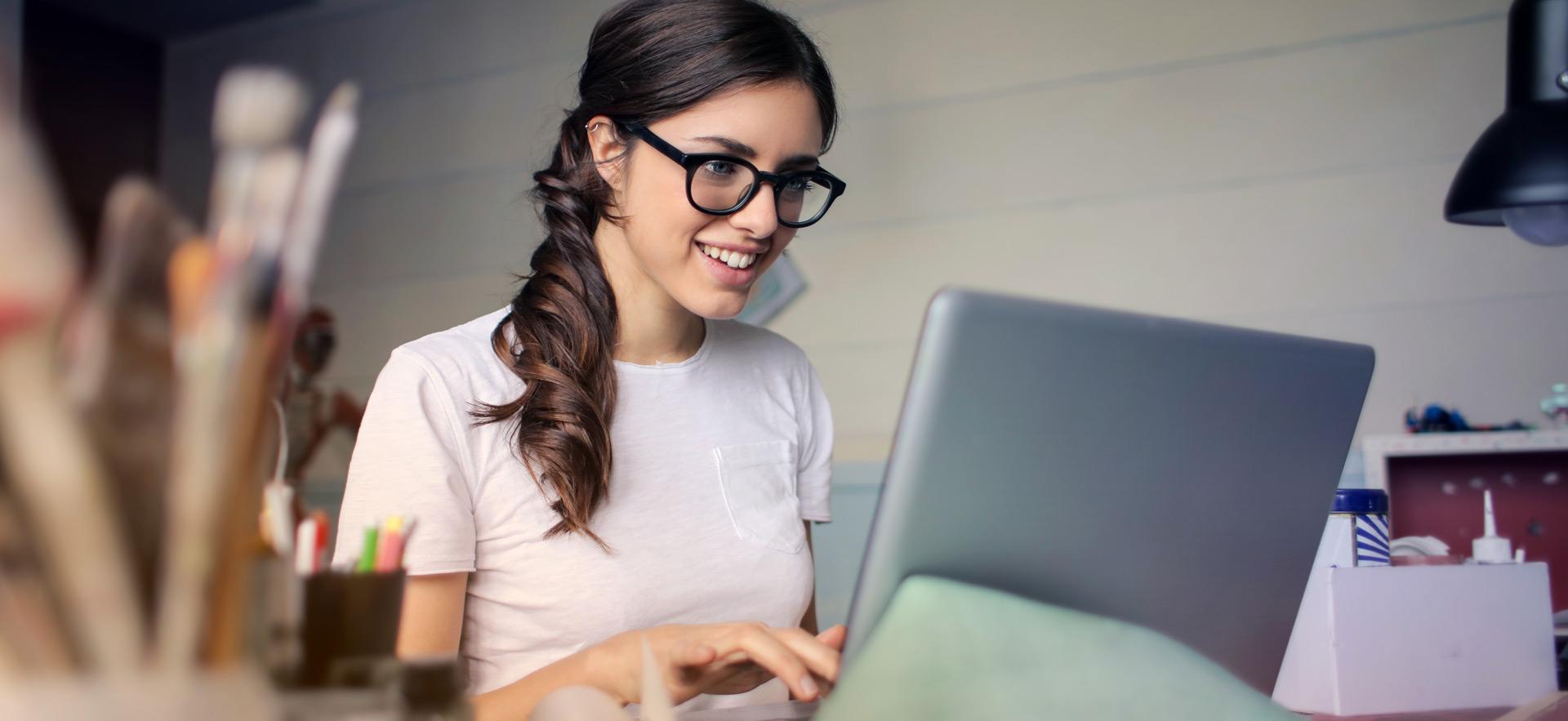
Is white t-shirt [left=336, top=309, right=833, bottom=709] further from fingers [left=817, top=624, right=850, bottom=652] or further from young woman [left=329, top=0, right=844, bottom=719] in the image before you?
fingers [left=817, top=624, right=850, bottom=652]

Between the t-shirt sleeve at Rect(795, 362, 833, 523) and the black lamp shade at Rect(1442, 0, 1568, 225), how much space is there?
0.93 m

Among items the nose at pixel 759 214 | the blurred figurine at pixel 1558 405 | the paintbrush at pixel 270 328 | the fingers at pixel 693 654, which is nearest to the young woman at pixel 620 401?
the nose at pixel 759 214

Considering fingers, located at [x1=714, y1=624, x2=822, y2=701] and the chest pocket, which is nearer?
fingers, located at [x1=714, y1=624, x2=822, y2=701]

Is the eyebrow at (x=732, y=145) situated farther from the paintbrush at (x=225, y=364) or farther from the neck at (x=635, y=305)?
the paintbrush at (x=225, y=364)

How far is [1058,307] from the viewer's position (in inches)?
23.0

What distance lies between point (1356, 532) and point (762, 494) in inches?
25.3

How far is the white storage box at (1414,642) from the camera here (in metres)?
0.95

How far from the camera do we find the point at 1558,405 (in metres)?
2.08

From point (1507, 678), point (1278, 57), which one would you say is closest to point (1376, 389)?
point (1278, 57)

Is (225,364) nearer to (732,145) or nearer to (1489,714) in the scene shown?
(732,145)

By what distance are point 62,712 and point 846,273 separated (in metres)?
2.58

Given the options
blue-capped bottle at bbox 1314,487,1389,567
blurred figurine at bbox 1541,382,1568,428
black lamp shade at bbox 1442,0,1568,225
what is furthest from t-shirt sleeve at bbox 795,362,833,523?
blurred figurine at bbox 1541,382,1568,428

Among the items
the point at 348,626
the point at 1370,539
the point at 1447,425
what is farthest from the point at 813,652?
the point at 1447,425

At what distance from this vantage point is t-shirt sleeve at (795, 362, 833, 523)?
1499 mm
